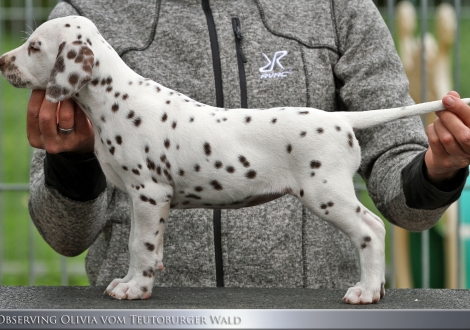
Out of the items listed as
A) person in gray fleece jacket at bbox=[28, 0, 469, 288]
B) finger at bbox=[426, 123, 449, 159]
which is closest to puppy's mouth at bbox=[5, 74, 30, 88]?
person in gray fleece jacket at bbox=[28, 0, 469, 288]

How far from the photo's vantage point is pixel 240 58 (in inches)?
91.7

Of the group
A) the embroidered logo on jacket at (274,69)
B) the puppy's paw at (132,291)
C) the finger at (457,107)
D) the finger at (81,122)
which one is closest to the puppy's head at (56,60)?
the finger at (81,122)

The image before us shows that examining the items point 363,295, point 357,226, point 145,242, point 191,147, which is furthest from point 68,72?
point 363,295

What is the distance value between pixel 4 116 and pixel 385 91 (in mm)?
2906

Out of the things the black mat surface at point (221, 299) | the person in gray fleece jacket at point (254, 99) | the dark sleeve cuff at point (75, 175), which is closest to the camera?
the black mat surface at point (221, 299)

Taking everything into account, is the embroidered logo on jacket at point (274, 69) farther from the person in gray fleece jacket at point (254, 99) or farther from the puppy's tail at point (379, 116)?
the puppy's tail at point (379, 116)

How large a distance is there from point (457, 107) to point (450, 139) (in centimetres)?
9

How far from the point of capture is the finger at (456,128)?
1679mm

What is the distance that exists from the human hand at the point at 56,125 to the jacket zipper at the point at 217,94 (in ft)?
1.86

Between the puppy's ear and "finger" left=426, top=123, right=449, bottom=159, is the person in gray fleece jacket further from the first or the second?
the puppy's ear

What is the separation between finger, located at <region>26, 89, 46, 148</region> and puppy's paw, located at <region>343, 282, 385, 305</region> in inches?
35.6

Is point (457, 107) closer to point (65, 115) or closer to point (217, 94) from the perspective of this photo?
point (217, 94)

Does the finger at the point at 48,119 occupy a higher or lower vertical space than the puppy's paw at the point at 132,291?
higher

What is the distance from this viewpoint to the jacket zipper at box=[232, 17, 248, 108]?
7.54ft
